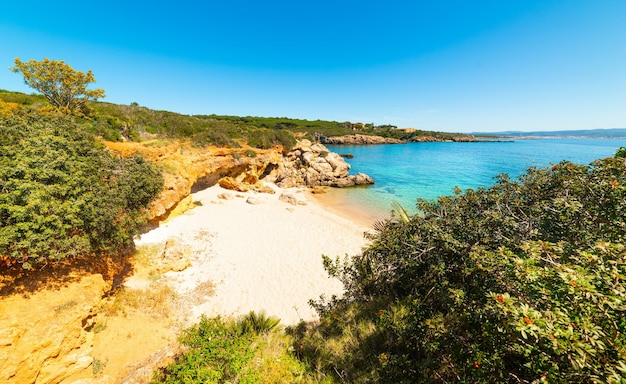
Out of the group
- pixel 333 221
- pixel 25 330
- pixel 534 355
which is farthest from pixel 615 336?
pixel 333 221

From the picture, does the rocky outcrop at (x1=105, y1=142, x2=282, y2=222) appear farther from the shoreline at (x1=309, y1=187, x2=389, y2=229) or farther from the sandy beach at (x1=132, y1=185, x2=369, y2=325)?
the shoreline at (x1=309, y1=187, x2=389, y2=229)

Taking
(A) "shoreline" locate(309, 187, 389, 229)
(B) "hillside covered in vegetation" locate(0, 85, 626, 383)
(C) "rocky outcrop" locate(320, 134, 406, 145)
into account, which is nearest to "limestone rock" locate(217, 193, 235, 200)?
(A) "shoreline" locate(309, 187, 389, 229)

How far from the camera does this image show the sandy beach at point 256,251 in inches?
370

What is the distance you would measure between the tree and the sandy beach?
1128 centimetres

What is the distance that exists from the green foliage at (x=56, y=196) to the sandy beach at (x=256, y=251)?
304cm

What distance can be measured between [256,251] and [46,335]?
814 centimetres

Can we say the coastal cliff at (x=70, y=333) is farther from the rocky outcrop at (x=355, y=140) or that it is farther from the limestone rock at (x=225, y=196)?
the rocky outcrop at (x=355, y=140)

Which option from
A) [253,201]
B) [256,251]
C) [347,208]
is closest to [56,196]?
[256,251]

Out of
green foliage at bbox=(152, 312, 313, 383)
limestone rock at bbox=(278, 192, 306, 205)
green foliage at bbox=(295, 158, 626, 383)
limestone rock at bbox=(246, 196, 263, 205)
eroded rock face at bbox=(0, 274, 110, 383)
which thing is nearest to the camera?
green foliage at bbox=(295, 158, 626, 383)

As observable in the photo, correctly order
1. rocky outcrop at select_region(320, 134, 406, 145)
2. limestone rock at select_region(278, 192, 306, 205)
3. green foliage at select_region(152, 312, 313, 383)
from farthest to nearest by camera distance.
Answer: rocky outcrop at select_region(320, 134, 406, 145)
limestone rock at select_region(278, 192, 306, 205)
green foliage at select_region(152, 312, 313, 383)

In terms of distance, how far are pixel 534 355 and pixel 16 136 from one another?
1383 centimetres

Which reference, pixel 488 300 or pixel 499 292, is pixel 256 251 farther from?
pixel 488 300

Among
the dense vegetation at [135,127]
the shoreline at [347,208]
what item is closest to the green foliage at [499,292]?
the shoreline at [347,208]

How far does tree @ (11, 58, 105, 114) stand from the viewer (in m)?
16.1
